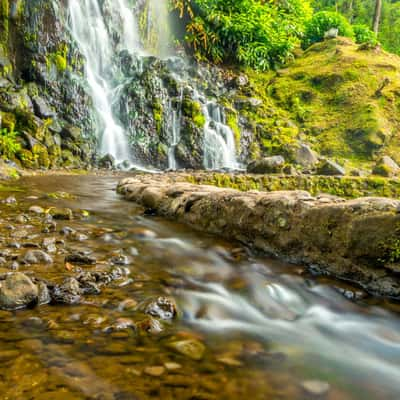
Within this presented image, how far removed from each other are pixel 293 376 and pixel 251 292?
84 cm

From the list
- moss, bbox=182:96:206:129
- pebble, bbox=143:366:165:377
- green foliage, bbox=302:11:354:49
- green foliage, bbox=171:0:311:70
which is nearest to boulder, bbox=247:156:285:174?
moss, bbox=182:96:206:129

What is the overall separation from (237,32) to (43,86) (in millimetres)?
10242

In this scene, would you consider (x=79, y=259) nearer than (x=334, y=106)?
Yes

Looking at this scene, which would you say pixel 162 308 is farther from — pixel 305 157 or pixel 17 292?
pixel 305 157

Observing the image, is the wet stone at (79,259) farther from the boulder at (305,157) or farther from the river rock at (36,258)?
the boulder at (305,157)

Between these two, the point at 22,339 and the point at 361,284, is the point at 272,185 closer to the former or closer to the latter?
the point at 361,284

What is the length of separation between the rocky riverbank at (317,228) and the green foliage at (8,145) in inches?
246

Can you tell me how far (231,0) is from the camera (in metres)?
17.3

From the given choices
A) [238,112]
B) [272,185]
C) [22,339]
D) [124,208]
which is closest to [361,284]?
[22,339]

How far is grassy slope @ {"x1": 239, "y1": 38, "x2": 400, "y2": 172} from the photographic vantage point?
46.8 ft

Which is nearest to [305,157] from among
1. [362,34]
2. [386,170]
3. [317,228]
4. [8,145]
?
[386,170]

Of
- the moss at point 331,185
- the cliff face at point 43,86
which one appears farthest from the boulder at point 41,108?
the moss at point 331,185

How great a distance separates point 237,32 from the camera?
1695 centimetres

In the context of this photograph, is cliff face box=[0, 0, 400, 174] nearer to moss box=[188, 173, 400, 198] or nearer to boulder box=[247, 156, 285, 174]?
boulder box=[247, 156, 285, 174]
